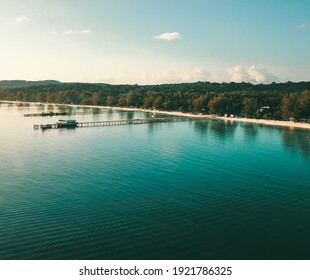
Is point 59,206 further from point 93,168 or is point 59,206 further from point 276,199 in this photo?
point 276,199

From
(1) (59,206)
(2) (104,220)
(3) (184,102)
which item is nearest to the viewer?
(2) (104,220)

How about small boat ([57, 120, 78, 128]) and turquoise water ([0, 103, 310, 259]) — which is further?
small boat ([57, 120, 78, 128])

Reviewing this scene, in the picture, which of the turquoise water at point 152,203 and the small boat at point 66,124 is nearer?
the turquoise water at point 152,203

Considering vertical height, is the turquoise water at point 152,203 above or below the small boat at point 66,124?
below

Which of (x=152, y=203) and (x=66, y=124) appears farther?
(x=66, y=124)

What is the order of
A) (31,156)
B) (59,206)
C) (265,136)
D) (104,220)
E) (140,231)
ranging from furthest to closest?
(265,136)
(31,156)
(59,206)
(104,220)
(140,231)

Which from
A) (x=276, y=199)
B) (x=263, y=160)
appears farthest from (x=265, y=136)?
(x=276, y=199)

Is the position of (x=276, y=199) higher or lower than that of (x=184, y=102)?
lower

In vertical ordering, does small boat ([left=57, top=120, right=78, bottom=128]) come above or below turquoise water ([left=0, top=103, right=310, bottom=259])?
above
